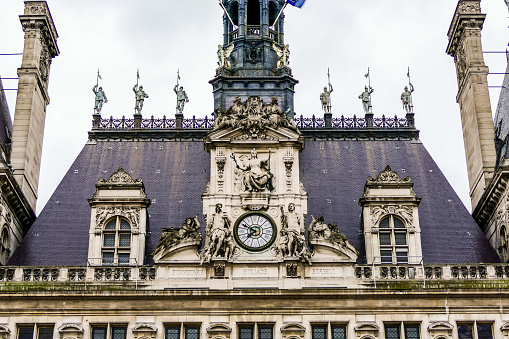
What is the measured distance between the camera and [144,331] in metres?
40.9

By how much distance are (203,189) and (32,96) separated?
1032cm

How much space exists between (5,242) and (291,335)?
1395 centimetres

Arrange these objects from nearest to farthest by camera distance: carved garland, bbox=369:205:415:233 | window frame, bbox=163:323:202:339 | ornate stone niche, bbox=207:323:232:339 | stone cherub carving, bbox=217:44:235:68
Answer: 1. ornate stone niche, bbox=207:323:232:339
2. window frame, bbox=163:323:202:339
3. carved garland, bbox=369:205:415:233
4. stone cherub carving, bbox=217:44:235:68

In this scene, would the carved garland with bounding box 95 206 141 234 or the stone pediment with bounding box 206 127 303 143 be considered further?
the stone pediment with bounding box 206 127 303 143

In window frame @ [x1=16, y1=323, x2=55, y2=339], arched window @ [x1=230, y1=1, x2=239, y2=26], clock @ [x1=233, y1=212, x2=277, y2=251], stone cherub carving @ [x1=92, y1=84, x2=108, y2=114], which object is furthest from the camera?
arched window @ [x1=230, y1=1, x2=239, y2=26]

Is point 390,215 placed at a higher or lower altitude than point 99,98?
lower

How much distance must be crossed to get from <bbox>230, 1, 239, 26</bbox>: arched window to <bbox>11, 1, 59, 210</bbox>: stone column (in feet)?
32.1

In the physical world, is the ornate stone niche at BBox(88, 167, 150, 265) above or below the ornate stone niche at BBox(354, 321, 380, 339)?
above

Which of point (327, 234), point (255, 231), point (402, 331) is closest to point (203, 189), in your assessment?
point (255, 231)

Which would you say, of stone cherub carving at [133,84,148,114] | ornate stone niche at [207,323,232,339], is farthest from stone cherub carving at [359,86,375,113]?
ornate stone niche at [207,323,232,339]

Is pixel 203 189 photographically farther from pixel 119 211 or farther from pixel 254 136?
pixel 119 211

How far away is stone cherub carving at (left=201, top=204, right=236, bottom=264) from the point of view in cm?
4209

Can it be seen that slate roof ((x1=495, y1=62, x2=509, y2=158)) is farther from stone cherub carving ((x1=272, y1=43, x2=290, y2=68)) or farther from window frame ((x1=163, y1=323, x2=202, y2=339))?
window frame ((x1=163, y1=323, x2=202, y2=339))

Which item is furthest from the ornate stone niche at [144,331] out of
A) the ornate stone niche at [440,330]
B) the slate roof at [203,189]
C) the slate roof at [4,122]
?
the slate roof at [4,122]
